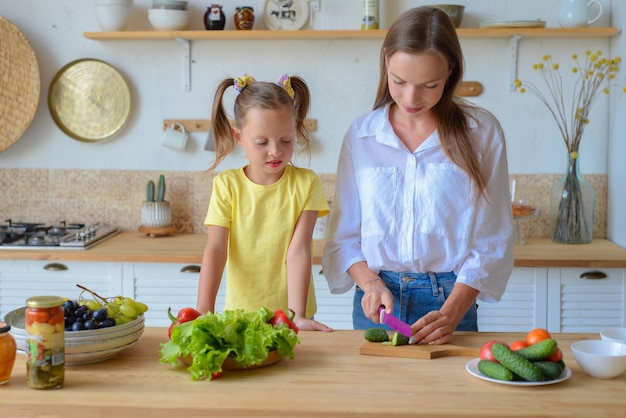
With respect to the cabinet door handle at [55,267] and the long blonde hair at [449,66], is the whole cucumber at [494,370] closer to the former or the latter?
the long blonde hair at [449,66]

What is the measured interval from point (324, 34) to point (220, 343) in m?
2.15

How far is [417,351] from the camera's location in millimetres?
1799

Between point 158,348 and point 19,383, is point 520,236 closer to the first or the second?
point 158,348

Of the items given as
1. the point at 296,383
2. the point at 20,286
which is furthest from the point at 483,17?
the point at 296,383

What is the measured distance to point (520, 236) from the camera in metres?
3.55

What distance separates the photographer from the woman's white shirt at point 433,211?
208cm

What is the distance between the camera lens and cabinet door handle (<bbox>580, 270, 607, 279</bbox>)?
3.30 metres

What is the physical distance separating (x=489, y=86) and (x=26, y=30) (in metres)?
2.10

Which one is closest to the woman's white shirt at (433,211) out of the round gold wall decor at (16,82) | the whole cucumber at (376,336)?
the whole cucumber at (376,336)

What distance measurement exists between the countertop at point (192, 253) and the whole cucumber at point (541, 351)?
1.66 metres

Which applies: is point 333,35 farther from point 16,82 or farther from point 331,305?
point 16,82

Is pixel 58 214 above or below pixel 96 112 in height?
below

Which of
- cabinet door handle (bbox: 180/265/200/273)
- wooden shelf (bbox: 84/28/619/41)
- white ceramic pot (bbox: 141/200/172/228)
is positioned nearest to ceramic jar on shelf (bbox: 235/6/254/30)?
wooden shelf (bbox: 84/28/619/41)

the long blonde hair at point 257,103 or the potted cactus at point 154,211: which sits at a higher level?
the long blonde hair at point 257,103
